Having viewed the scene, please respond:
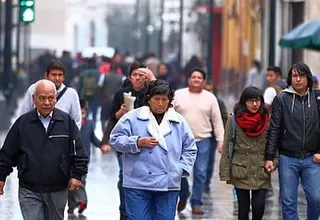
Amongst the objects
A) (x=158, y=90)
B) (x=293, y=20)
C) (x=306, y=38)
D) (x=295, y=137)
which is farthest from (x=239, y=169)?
(x=293, y=20)

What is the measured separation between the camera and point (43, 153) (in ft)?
33.6

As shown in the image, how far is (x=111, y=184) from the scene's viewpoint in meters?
18.7

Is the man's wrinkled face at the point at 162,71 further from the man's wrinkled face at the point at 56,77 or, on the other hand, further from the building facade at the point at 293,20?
the man's wrinkled face at the point at 56,77

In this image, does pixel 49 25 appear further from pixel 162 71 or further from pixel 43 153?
pixel 43 153

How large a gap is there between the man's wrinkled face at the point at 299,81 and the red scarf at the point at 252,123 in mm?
459

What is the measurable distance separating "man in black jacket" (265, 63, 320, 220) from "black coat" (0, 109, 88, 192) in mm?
2671

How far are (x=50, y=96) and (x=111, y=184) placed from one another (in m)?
8.41

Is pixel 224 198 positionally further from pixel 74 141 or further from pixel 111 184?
pixel 74 141

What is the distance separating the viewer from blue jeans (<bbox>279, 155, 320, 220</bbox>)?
40.5 ft

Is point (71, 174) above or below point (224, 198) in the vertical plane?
above

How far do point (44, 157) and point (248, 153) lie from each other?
9.55ft

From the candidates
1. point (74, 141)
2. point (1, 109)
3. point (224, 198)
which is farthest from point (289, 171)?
point (1, 109)

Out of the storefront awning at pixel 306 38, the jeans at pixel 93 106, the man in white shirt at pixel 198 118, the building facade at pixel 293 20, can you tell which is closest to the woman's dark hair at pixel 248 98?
the man in white shirt at pixel 198 118

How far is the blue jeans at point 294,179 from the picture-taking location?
1234cm
